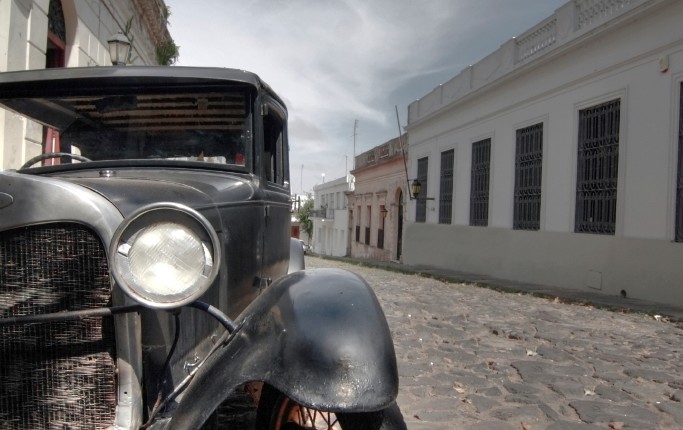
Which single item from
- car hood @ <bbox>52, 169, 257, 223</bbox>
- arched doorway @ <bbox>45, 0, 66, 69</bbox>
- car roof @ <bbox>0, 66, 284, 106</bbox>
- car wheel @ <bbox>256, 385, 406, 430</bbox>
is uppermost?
arched doorway @ <bbox>45, 0, 66, 69</bbox>

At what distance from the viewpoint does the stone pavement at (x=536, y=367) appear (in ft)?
10.8

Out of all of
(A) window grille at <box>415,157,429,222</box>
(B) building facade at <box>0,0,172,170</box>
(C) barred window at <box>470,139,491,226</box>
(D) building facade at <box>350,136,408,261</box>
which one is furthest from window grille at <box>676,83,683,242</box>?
(D) building facade at <box>350,136,408,261</box>

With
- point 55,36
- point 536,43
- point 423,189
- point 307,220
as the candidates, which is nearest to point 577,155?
point 536,43

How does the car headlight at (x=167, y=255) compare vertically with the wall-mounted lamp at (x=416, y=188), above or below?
below

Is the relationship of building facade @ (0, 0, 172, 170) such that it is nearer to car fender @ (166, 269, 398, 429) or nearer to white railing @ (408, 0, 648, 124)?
car fender @ (166, 269, 398, 429)

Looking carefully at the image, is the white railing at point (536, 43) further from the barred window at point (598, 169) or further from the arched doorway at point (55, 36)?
the arched doorway at point (55, 36)

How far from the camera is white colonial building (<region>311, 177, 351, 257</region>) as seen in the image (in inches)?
1272

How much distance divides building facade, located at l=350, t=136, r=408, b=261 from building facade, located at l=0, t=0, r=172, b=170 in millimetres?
9888

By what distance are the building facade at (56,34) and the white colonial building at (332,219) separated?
20.3 metres

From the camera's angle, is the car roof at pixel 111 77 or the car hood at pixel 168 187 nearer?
the car hood at pixel 168 187

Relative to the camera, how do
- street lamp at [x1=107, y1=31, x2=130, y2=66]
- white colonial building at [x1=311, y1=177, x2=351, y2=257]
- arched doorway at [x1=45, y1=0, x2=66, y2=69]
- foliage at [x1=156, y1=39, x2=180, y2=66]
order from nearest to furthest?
street lamp at [x1=107, y1=31, x2=130, y2=66]
arched doorway at [x1=45, y1=0, x2=66, y2=69]
foliage at [x1=156, y1=39, x2=180, y2=66]
white colonial building at [x1=311, y1=177, x2=351, y2=257]

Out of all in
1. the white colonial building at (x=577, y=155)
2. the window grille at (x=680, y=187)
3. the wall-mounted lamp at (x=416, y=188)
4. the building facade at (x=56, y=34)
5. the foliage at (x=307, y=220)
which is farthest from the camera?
the foliage at (x=307, y=220)

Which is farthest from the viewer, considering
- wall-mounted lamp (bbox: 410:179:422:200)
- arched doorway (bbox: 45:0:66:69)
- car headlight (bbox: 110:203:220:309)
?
wall-mounted lamp (bbox: 410:179:422:200)

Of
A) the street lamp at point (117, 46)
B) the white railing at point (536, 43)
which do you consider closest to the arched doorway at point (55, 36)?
the street lamp at point (117, 46)
